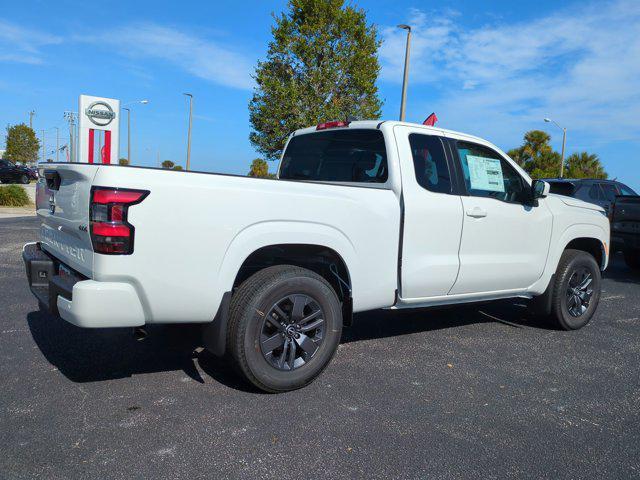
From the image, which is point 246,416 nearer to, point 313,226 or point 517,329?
point 313,226

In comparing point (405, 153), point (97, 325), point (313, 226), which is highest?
point (405, 153)

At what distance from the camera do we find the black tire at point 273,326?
3311mm

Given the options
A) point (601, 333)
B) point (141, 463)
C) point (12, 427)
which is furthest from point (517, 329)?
point (12, 427)

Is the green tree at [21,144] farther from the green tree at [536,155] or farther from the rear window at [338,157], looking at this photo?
the rear window at [338,157]

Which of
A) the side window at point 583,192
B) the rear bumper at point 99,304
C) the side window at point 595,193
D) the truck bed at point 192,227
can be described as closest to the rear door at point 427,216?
the truck bed at point 192,227

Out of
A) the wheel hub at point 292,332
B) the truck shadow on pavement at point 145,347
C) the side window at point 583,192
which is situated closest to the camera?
the wheel hub at point 292,332

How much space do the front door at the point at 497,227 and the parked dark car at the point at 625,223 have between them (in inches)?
204

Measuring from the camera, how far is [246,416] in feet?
10.5

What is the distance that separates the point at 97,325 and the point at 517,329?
416cm

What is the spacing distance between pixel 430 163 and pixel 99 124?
21.7 ft

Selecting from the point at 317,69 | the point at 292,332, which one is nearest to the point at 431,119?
the point at 292,332

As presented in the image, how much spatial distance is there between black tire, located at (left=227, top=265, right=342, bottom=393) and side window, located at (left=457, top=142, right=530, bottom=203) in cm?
177

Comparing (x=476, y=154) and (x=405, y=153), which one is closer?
(x=405, y=153)

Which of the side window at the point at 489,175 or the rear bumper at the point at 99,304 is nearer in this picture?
the rear bumper at the point at 99,304
